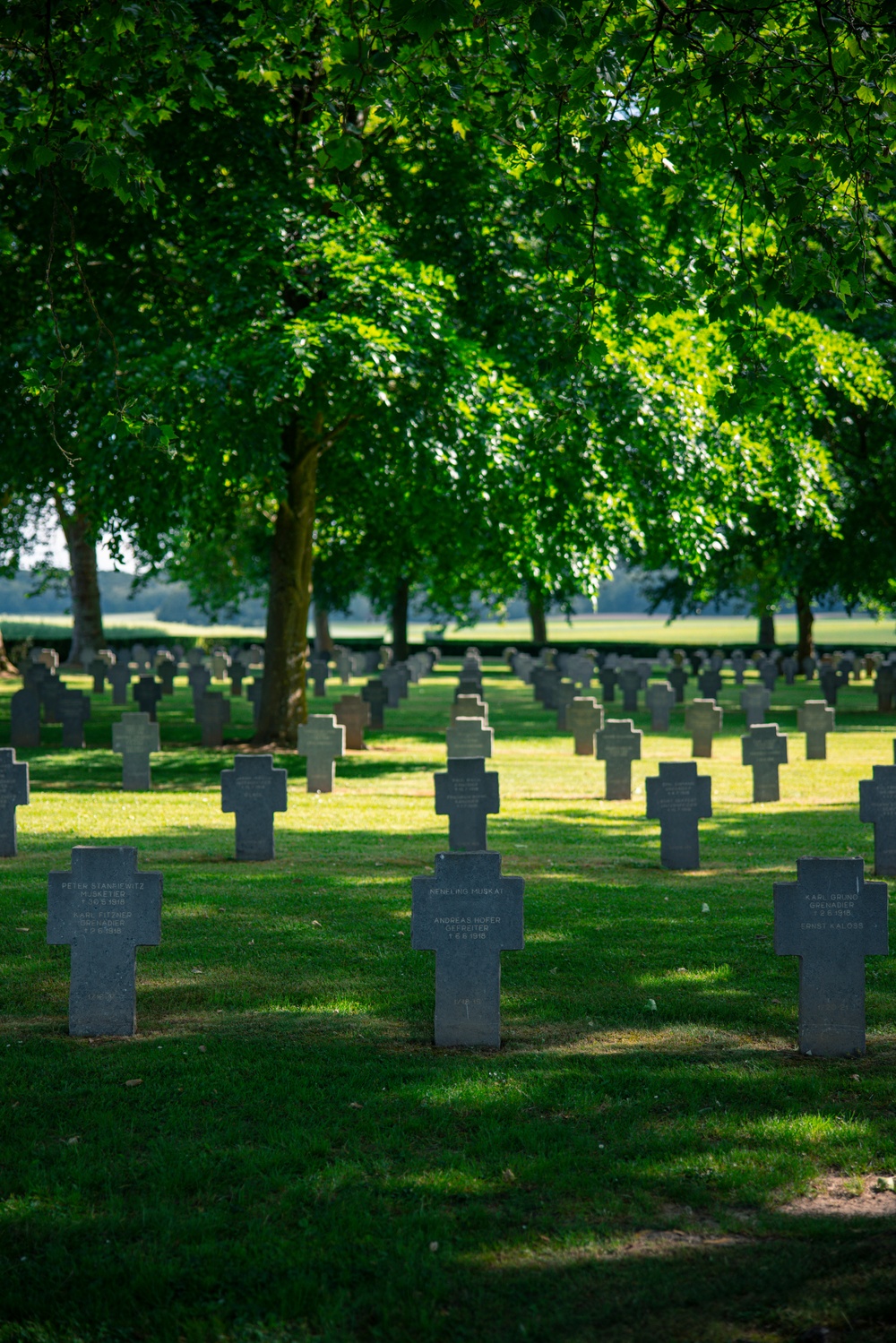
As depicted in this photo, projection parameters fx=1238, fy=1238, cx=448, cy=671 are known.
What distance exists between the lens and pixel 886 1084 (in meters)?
5.52

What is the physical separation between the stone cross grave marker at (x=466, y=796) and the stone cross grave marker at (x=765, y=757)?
4840mm

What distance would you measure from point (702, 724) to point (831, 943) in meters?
13.4

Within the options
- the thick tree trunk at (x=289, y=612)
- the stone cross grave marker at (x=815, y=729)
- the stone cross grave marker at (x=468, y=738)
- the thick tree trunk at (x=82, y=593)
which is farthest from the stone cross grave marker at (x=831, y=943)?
the thick tree trunk at (x=82, y=593)

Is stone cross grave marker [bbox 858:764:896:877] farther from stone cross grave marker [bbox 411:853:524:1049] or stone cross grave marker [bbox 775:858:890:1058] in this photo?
stone cross grave marker [bbox 411:853:524:1049]

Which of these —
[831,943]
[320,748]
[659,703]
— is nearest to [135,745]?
[320,748]

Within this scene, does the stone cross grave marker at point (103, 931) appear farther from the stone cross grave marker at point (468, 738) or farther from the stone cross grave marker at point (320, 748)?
the stone cross grave marker at point (468, 738)

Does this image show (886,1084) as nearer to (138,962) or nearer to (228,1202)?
(228,1202)

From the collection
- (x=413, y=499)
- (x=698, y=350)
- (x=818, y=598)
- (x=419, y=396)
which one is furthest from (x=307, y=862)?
(x=818, y=598)

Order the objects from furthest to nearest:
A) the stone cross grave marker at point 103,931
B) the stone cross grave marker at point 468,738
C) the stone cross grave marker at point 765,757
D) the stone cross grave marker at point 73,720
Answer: the stone cross grave marker at point 73,720 → the stone cross grave marker at point 468,738 → the stone cross grave marker at point 765,757 → the stone cross grave marker at point 103,931

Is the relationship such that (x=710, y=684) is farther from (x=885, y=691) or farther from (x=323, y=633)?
(x=323, y=633)

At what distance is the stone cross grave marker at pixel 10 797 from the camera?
10352 mm

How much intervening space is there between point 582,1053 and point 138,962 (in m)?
2.90

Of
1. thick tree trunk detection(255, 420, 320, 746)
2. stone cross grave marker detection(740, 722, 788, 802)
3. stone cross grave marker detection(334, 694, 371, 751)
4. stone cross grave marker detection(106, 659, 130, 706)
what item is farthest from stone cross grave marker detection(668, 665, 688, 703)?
stone cross grave marker detection(740, 722, 788, 802)

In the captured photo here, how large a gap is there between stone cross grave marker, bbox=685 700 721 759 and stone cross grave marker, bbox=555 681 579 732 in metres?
4.32
